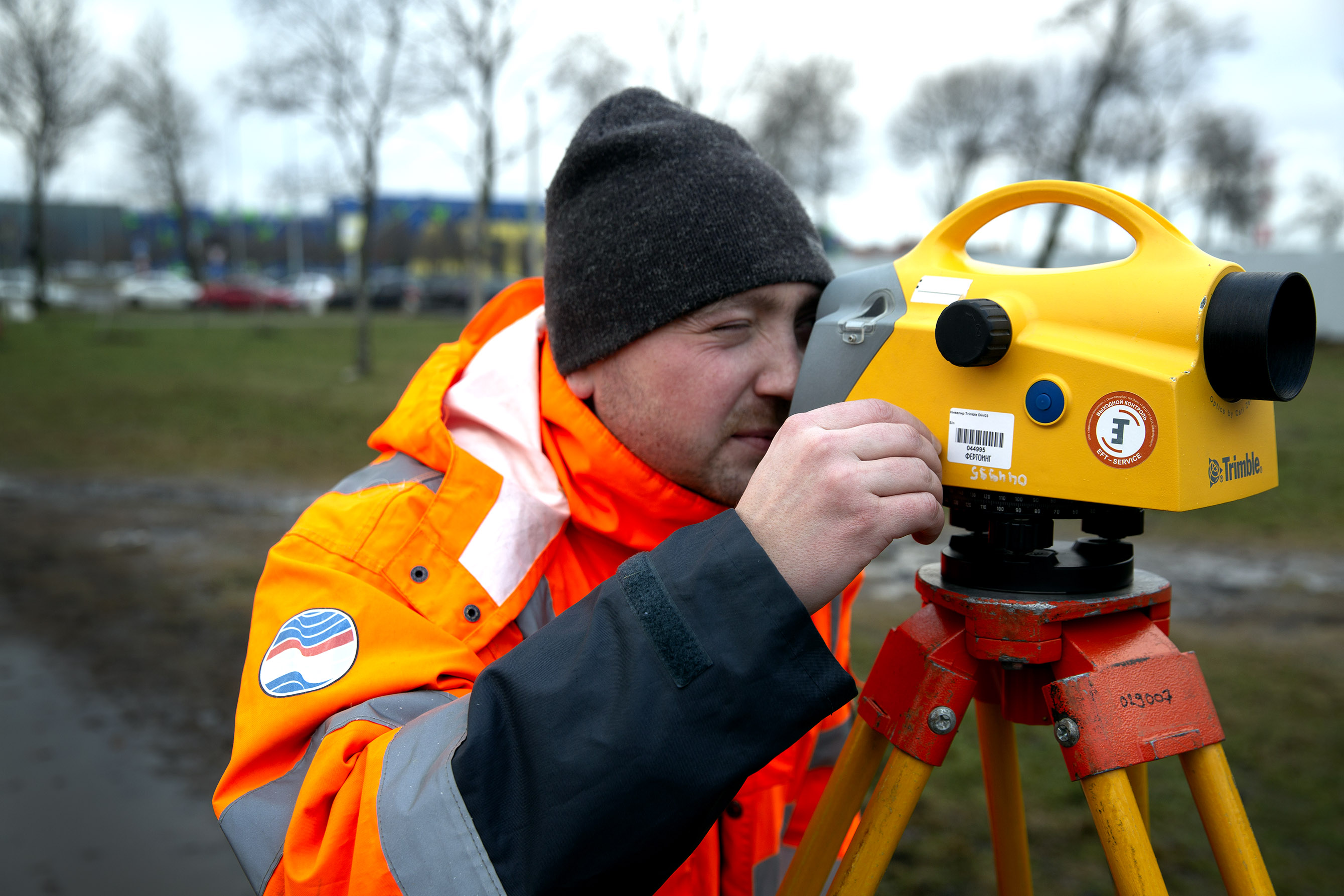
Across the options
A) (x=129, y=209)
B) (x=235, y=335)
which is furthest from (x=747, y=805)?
(x=129, y=209)

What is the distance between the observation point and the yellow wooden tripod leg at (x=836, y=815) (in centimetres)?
120

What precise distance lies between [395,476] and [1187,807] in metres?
2.89

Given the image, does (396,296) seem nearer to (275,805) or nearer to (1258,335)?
(275,805)

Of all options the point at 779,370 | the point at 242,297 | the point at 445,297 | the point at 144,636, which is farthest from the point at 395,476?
the point at 242,297

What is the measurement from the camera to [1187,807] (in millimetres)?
3006

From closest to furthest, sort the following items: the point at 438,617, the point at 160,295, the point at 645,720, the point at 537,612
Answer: the point at 645,720 < the point at 438,617 < the point at 537,612 < the point at 160,295

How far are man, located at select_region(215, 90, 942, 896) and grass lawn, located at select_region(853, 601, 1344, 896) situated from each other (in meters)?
1.36

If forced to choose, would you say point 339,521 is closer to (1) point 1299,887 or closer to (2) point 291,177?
(1) point 1299,887

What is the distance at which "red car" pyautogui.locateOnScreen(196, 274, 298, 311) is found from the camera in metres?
34.2

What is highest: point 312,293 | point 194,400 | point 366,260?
point 366,260

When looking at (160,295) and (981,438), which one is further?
(160,295)

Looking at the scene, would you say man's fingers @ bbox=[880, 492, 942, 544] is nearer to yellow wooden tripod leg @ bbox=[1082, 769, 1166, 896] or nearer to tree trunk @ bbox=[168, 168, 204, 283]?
yellow wooden tripod leg @ bbox=[1082, 769, 1166, 896]

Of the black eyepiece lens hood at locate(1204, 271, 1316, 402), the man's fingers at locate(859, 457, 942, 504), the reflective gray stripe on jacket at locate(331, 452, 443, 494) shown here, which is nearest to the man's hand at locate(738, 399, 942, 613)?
the man's fingers at locate(859, 457, 942, 504)

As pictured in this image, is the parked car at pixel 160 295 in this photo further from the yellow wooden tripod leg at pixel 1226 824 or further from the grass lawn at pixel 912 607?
the yellow wooden tripod leg at pixel 1226 824
